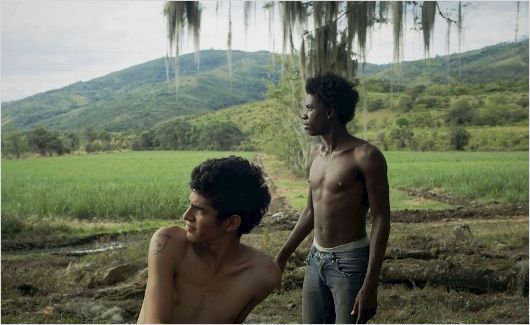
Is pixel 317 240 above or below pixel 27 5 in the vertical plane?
below

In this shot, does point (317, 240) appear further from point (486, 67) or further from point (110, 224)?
point (486, 67)

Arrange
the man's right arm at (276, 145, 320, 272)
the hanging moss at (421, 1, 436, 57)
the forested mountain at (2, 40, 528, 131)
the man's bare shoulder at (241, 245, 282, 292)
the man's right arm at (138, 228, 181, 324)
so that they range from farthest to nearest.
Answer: the forested mountain at (2, 40, 528, 131), the hanging moss at (421, 1, 436, 57), the man's right arm at (276, 145, 320, 272), the man's bare shoulder at (241, 245, 282, 292), the man's right arm at (138, 228, 181, 324)

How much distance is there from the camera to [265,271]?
1295 mm

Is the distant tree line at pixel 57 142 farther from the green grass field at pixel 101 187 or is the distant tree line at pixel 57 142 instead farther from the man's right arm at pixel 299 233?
the man's right arm at pixel 299 233

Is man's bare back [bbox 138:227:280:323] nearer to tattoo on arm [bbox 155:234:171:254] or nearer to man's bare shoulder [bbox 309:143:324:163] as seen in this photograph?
tattoo on arm [bbox 155:234:171:254]

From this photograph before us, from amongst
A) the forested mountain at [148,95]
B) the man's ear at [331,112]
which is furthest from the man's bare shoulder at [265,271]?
the forested mountain at [148,95]

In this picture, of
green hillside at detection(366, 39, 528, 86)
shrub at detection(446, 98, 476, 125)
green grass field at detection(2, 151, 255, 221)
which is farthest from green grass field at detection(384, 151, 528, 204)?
green hillside at detection(366, 39, 528, 86)

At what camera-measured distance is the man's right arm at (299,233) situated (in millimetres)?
2039

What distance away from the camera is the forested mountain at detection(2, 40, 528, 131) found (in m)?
8.03

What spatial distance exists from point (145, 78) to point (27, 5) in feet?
7.98

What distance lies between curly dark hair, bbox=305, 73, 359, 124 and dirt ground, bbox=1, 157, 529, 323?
81.6 inches

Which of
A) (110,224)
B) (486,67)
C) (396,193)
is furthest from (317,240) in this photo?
(486,67)

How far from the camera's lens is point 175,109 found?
817 cm

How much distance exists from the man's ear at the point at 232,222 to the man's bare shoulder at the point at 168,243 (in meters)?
0.08
